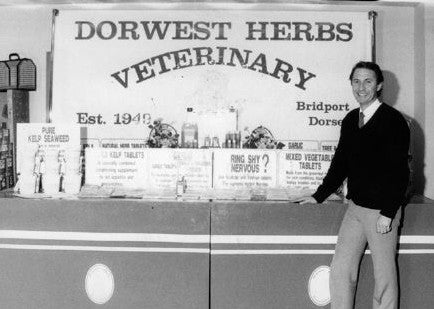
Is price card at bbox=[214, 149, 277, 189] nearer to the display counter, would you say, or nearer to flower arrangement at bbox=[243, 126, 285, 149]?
the display counter

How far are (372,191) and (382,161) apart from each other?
7.2 inches

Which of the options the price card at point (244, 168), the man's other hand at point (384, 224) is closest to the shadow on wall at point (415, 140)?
the price card at point (244, 168)

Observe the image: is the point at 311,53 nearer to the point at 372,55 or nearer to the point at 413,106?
the point at 372,55

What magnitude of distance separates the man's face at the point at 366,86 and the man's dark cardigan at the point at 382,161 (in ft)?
0.32

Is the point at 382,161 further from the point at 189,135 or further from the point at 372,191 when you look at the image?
the point at 189,135

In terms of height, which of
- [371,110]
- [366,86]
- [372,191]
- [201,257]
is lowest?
[201,257]

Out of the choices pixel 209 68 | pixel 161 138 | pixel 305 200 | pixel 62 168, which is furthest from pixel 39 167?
pixel 305 200

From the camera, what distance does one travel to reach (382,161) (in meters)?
2.79

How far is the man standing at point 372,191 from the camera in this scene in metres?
2.76

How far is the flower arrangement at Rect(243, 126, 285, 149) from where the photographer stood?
427cm

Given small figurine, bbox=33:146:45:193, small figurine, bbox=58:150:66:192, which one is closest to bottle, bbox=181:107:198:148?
small figurine, bbox=58:150:66:192

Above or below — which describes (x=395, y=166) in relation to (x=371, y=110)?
below

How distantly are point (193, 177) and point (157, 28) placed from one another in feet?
5.58

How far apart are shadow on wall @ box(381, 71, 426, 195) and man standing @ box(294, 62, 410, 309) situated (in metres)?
1.80
